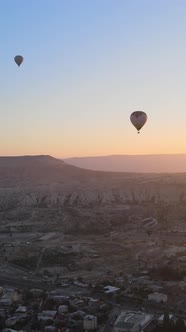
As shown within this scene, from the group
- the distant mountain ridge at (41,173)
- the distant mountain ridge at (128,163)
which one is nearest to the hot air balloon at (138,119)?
the distant mountain ridge at (41,173)

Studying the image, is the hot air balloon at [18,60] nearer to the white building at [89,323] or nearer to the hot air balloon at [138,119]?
the hot air balloon at [138,119]

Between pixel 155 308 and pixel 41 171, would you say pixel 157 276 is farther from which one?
pixel 41 171

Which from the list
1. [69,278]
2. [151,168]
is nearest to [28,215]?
[69,278]

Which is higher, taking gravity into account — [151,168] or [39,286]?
[151,168]

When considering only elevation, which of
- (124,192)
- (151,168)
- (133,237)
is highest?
(151,168)

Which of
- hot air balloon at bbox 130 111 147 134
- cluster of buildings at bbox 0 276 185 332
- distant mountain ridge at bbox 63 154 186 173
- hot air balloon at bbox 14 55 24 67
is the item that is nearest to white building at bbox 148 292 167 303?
cluster of buildings at bbox 0 276 185 332

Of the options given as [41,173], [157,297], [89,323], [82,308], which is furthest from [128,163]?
[89,323]

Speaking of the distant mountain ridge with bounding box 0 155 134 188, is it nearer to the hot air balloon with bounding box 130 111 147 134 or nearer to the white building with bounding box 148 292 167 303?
the hot air balloon with bounding box 130 111 147 134

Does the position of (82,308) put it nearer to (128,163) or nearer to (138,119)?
(138,119)

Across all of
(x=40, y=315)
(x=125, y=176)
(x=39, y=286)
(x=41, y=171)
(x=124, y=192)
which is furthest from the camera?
(x=41, y=171)
